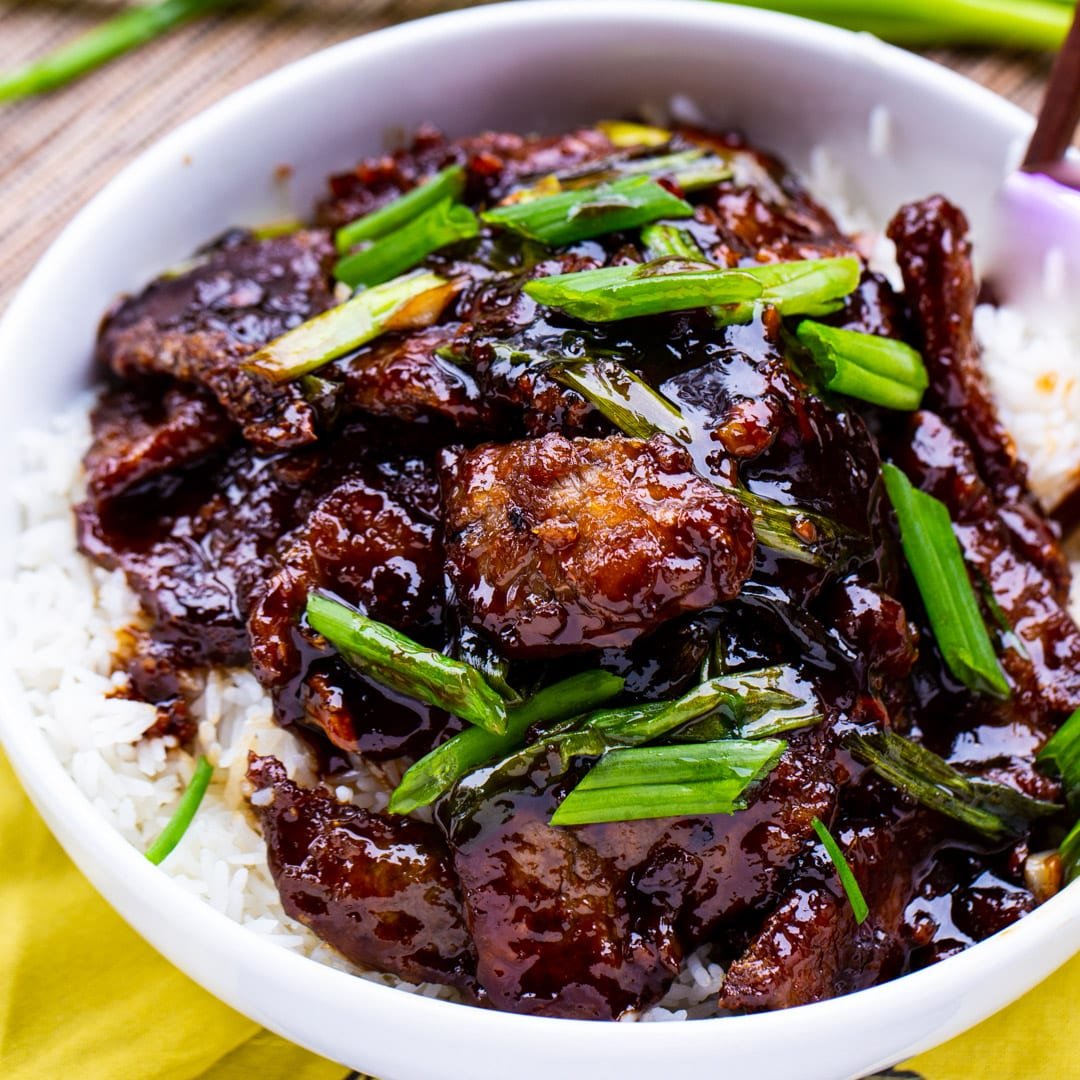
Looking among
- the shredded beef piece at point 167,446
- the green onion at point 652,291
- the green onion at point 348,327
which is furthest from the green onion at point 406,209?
the green onion at point 652,291

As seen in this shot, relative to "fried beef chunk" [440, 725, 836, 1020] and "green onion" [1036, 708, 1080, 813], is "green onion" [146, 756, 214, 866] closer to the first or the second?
"fried beef chunk" [440, 725, 836, 1020]

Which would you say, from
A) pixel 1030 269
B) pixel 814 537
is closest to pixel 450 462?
pixel 814 537

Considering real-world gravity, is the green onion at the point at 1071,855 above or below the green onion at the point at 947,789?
below

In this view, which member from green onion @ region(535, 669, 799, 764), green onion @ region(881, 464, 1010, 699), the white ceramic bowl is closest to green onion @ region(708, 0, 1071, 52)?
the white ceramic bowl

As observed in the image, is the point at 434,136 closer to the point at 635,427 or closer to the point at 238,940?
the point at 635,427

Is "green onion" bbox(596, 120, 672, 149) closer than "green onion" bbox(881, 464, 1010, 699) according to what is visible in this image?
No

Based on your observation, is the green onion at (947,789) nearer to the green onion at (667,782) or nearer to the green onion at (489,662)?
the green onion at (667,782)

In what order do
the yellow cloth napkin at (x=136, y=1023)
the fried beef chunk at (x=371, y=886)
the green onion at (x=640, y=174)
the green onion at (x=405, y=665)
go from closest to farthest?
the green onion at (x=405, y=665)
the fried beef chunk at (x=371, y=886)
the yellow cloth napkin at (x=136, y=1023)
the green onion at (x=640, y=174)
